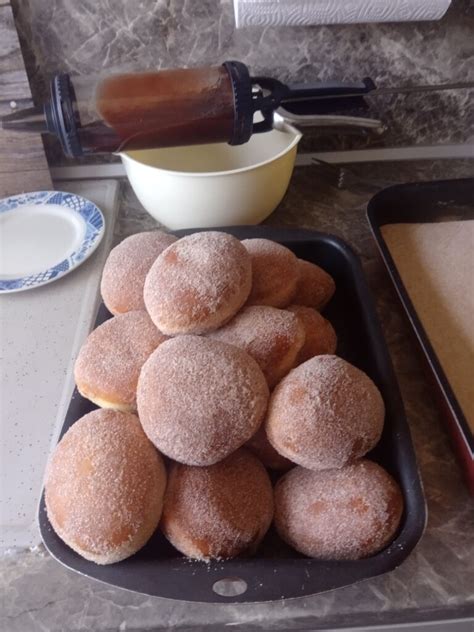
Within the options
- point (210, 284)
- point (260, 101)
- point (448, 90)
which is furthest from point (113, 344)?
point (448, 90)

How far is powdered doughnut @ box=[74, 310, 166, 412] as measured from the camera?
49 centimetres

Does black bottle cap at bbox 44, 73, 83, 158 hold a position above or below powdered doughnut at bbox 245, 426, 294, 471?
above

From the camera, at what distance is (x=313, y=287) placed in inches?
24.5

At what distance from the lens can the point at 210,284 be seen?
1.65 feet

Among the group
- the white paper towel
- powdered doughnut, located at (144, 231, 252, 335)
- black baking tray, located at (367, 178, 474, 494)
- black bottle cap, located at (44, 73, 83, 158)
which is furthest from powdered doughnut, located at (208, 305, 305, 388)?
the white paper towel

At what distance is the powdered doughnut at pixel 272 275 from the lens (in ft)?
1.84

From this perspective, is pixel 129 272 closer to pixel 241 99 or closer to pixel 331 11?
pixel 241 99

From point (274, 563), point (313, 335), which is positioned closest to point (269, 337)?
point (313, 335)

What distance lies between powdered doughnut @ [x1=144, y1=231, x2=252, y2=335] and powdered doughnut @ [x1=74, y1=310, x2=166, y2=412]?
21mm

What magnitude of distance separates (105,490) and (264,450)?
0.14 meters

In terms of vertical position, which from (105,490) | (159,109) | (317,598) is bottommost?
(317,598)

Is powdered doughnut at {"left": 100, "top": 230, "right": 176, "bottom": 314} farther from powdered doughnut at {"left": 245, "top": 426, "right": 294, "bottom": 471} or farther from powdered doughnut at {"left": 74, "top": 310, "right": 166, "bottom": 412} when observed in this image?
powdered doughnut at {"left": 245, "top": 426, "right": 294, "bottom": 471}

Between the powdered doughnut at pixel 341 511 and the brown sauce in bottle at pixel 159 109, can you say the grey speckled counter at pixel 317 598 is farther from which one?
the brown sauce in bottle at pixel 159 109

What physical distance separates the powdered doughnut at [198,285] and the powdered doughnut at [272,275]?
0.02 m
